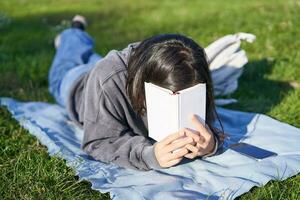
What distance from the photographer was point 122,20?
295 inches

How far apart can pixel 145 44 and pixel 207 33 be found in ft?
10.5

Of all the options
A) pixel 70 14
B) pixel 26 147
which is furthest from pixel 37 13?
pixel 26 147

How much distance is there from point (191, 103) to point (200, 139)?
213 mm

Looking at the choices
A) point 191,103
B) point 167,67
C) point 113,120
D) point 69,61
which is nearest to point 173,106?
point 191,103

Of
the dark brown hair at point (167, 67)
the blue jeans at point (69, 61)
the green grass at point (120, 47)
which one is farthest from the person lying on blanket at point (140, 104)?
the blue jeans at point (69, 61)

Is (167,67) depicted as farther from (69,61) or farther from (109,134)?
(69,61)

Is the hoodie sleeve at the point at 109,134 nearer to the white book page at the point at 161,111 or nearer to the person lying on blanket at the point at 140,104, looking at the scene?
the person lying on blanket at the point at 140,104

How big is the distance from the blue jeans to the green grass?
20 cm

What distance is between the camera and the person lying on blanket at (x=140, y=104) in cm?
272

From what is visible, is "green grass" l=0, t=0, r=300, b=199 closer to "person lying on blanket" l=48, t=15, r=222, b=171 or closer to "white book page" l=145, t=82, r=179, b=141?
"person lying on blanket" l=48, t=15, r=222, b=171

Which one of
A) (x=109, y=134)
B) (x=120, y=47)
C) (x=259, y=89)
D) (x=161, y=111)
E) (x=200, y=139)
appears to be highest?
(x=161, y=111)

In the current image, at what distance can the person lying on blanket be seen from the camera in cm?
272

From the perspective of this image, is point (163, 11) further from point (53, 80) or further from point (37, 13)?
point (53, 80)

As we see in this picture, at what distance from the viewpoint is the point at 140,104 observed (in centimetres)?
297
